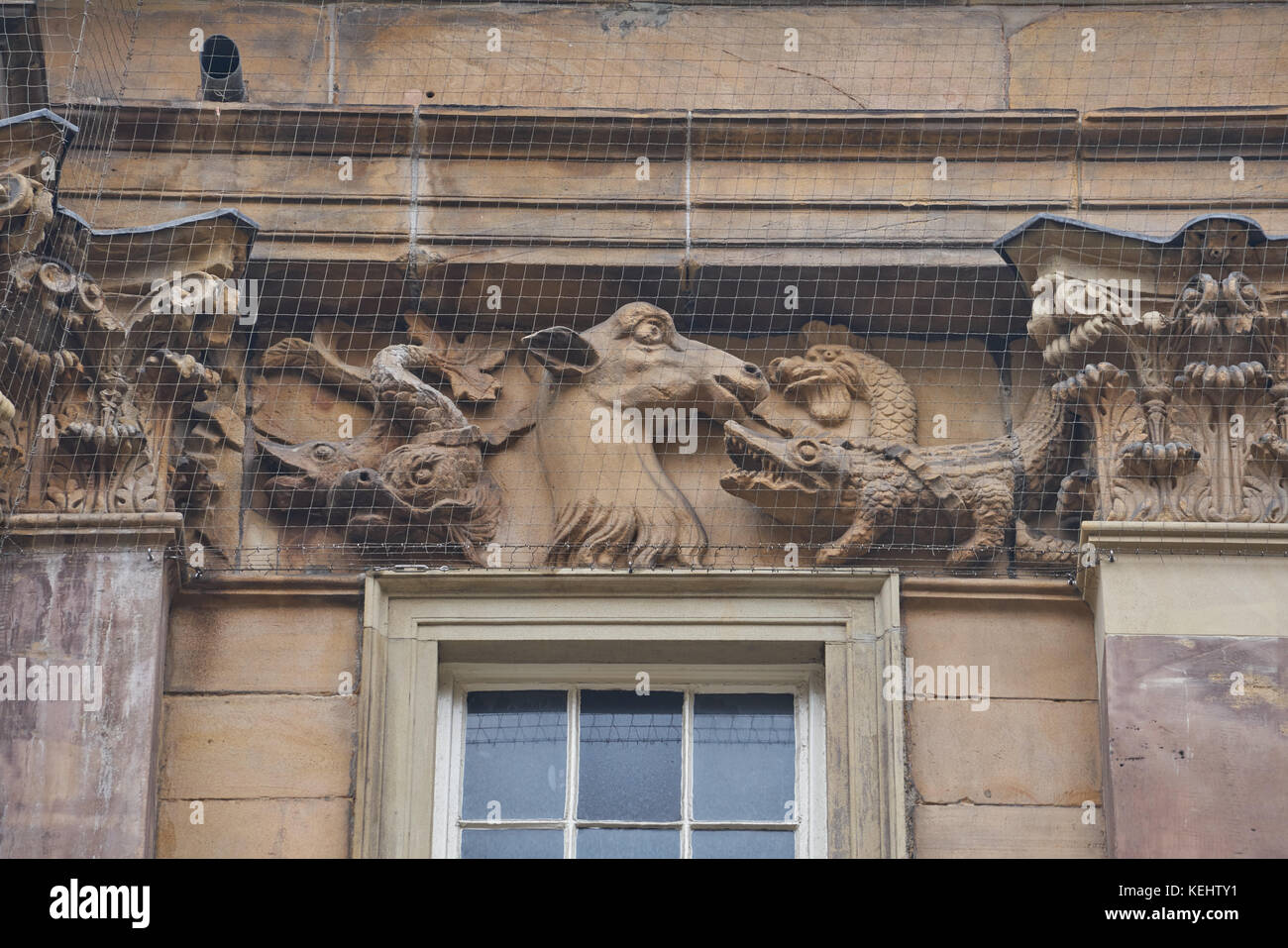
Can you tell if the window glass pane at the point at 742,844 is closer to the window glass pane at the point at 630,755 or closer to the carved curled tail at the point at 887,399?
the window glass pane at the point at 630,755

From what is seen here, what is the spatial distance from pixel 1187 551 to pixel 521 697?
2.28 m

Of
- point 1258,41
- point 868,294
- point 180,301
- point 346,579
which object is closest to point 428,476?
point 346,579

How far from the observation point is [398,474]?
9102mm

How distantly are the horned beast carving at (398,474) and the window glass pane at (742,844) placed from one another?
1.25 m

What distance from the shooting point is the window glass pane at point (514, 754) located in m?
8.77

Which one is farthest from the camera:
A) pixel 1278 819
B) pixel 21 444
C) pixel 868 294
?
pixel 868 294

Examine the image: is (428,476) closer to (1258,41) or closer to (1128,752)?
(1128,752)

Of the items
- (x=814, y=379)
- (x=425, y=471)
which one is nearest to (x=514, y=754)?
(x=425, y=471)

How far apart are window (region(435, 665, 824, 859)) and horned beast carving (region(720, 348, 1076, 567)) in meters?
0.55

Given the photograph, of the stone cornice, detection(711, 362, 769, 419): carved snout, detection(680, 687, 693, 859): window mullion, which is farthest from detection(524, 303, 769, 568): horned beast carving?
the stone cornice

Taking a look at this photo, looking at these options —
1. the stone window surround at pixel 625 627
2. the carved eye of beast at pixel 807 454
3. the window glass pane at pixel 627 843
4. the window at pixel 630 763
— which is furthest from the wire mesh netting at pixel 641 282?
the window glass pane at pixel 627 843

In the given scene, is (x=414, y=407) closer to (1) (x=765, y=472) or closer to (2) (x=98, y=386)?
(2) (x=98, y=386)

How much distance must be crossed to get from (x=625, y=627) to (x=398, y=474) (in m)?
0.96

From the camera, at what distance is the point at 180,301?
357 inches
